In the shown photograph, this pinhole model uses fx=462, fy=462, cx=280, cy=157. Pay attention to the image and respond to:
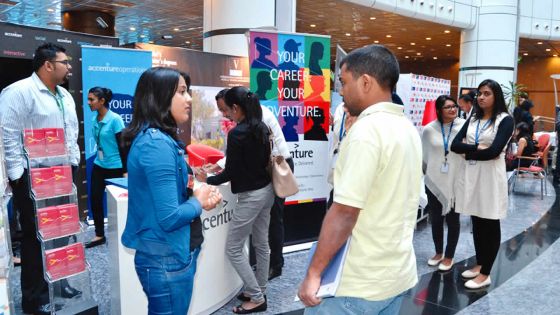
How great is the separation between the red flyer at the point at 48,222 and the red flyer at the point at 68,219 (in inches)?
0.9

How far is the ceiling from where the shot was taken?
11.9 metres

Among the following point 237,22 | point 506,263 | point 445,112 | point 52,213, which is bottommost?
point 506,263

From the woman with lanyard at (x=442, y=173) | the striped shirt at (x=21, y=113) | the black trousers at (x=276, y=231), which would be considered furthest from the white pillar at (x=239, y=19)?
the striped shirt at (x=21, y=113)

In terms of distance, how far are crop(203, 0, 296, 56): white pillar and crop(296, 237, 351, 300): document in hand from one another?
15.0ft

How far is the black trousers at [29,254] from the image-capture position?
291 centimetres

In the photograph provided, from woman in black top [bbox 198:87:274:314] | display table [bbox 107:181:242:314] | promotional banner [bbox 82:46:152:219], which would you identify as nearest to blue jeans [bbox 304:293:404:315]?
display table [bbox 107:181:242:314]

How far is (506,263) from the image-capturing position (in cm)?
437

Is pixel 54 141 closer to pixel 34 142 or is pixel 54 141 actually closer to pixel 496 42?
pixel 34 142

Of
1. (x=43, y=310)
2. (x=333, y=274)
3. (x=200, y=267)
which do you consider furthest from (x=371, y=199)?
(x=43, y=310)

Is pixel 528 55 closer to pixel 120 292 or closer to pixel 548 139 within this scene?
pixel 548 139

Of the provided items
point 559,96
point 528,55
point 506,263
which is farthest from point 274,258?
point 559,96

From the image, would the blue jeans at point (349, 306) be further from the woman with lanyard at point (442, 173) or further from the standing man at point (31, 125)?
the woman with lanyard at point (442, 173)

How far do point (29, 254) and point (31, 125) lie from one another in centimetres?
83

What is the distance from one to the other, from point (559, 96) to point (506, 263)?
23.4 metres
